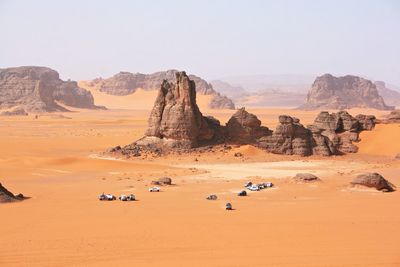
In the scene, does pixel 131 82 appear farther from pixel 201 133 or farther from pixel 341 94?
pixel 201 133

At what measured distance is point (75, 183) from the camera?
23.2 meters

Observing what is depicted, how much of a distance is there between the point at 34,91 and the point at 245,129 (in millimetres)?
81613

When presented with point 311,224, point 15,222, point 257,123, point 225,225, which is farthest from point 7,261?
point 257,123

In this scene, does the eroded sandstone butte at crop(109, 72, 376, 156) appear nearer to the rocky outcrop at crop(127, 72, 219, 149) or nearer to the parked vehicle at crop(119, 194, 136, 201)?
the rocky outcrop at crop(127, 72, 219, 149)

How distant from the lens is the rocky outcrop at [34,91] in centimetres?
10594

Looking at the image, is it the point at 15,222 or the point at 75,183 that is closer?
the point at 15,222

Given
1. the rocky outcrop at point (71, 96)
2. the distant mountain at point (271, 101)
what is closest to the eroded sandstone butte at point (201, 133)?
the rocky outcrop at point (71, 96)

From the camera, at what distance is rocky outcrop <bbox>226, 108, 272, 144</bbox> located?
35250 mm

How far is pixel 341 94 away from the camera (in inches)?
5123

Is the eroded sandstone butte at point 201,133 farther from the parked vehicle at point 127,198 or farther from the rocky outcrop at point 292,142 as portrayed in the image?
the parked vehicle at point 127,198

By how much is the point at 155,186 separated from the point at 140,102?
12517 cm

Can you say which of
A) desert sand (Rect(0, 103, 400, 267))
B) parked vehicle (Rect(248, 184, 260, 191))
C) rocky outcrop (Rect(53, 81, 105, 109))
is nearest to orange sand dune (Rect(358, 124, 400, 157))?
desert sand (Rect(0, 103, 400, 267))

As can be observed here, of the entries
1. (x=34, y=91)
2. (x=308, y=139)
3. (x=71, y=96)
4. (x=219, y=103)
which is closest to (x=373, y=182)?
(x=308, y=139)

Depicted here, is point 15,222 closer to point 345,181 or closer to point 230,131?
point 345,181
